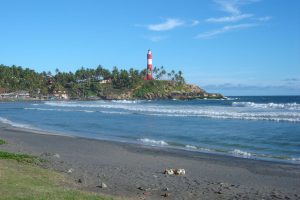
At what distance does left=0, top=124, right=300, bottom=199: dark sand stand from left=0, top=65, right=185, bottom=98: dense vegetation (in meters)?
130

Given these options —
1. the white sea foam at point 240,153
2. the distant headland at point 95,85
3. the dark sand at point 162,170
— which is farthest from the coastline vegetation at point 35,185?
the distant headland at point 95,85

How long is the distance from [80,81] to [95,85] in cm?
1161

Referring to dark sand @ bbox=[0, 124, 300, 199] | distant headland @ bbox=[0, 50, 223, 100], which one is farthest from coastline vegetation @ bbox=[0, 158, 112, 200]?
distant headland @ bbox=[0, 50, 223, 100]

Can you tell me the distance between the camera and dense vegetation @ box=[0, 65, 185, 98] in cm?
14650

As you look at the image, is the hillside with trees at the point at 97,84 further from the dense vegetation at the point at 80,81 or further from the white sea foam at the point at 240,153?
the white sea foam at the point at 240,153

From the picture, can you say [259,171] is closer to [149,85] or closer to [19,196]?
[19,196]

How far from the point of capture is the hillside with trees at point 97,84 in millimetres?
146750

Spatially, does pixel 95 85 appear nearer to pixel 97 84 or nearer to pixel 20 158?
pixel 97 84

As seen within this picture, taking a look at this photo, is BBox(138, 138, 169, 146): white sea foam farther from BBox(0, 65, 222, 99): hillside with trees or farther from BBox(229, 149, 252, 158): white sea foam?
BBox(0, 65, 222, 99): hillside with trees

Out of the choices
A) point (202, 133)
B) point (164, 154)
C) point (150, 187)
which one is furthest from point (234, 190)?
point (202, 133)

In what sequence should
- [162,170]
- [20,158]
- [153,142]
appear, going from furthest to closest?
[153,142] < [20,158] < [162,170]

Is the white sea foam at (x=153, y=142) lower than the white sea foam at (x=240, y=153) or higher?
lower

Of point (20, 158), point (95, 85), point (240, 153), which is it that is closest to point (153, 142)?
point (240, 153)

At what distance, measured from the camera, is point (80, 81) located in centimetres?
16338
